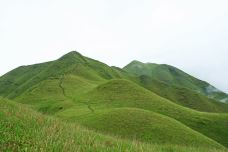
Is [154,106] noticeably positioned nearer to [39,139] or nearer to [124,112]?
[124,112]

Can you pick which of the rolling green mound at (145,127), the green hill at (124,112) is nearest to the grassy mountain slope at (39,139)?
the green hill at (124,112)

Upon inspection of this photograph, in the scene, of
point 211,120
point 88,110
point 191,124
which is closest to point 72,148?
point 88,110

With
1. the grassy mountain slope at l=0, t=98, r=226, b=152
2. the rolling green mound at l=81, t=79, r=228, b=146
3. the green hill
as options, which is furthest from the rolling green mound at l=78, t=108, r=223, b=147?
the grassy mountain slope at l=0, t=98, r=226, b=152

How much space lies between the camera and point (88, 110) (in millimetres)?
79312

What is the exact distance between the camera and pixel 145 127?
60094 mm

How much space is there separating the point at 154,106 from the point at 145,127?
30.7m

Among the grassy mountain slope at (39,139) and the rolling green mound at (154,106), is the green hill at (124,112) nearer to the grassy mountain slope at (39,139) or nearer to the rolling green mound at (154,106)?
the rolling green mound at (154,106)

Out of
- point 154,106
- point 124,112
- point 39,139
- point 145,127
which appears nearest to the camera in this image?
point 39,139

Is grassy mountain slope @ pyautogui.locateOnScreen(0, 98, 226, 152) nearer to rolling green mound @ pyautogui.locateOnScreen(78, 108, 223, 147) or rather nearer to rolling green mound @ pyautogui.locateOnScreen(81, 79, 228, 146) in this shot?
rolling green mound @ pyautogui.locateOnScreen(78, 108, 223, 147)

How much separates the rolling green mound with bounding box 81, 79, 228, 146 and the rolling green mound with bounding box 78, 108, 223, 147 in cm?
1908

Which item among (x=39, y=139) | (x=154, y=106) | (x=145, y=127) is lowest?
(x=145, y=127)

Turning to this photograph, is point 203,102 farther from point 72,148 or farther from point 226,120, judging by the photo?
point 72,148

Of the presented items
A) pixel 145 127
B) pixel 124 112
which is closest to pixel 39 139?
pixel 145 127

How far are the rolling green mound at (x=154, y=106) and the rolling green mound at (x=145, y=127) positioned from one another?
1908 centimetres
